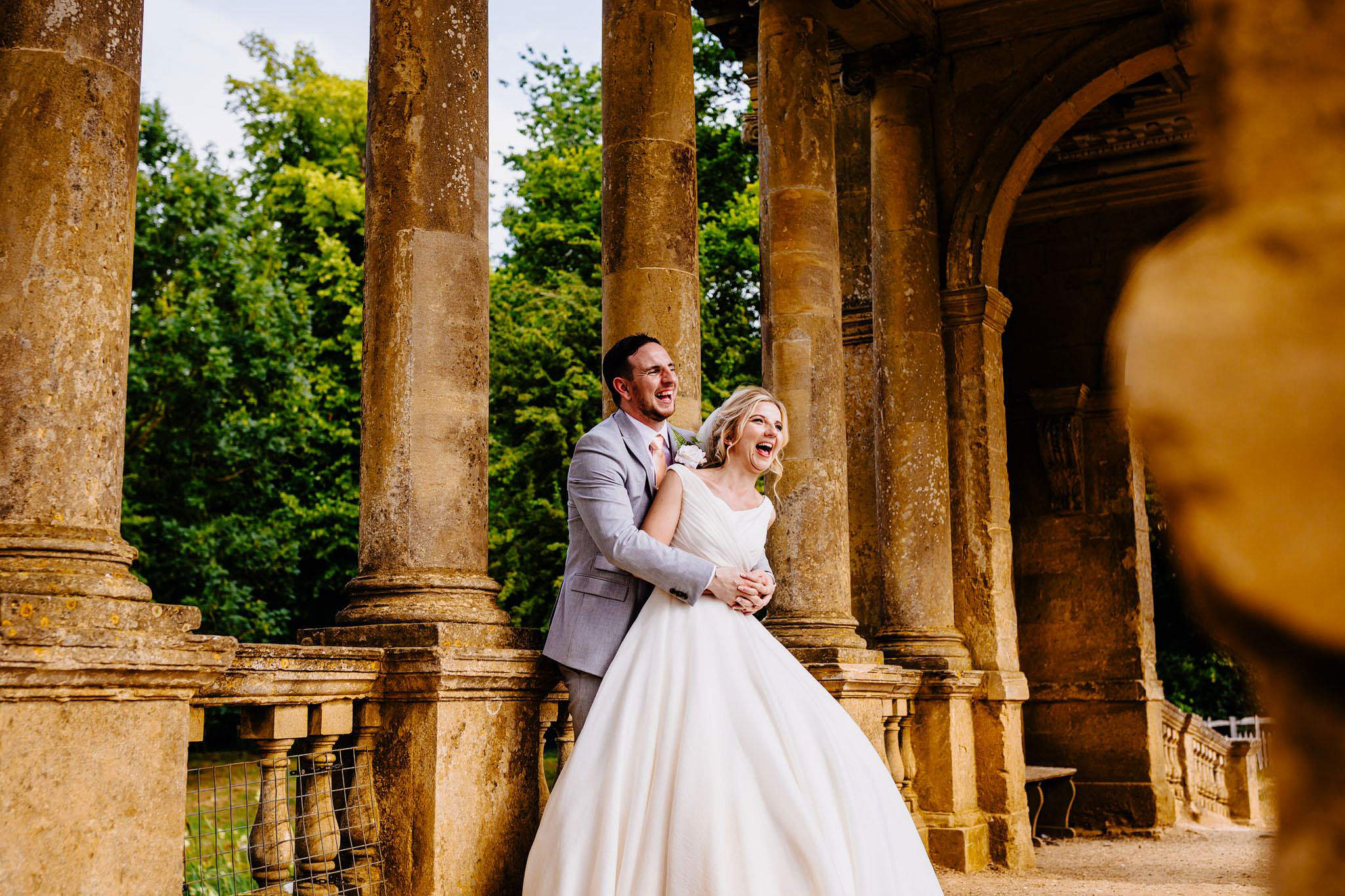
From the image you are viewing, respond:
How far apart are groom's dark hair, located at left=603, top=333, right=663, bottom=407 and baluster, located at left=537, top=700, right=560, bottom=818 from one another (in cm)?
136

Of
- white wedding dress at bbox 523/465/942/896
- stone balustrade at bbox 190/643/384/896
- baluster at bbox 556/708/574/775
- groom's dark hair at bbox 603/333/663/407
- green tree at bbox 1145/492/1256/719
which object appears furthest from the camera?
green tree at bbox 1145/492/1256/719

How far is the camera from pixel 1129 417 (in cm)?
73

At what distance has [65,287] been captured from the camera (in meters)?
3.76

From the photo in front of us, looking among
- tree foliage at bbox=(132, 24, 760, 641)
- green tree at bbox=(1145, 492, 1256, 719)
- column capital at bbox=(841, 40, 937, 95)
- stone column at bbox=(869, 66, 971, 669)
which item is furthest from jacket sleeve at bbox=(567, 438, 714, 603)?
green tree at bbox=(1145, 492, 1256, 719)

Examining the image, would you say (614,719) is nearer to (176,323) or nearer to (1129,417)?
(1129,417)

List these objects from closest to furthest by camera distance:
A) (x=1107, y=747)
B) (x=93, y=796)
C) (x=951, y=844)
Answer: (x=93, y=796)
(x=951, y=844)
(x=1107, y=747)

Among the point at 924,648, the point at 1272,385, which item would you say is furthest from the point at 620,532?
the point at 924,648

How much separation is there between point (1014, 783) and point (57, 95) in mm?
8965

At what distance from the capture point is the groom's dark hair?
482 cm

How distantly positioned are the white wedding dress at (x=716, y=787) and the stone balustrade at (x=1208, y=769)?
11.8 metres

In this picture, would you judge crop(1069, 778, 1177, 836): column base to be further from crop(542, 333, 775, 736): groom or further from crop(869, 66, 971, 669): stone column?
crop(542, 333, 775, 736): groom

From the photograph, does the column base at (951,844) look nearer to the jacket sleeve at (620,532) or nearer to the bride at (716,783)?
the bride at (716,783)

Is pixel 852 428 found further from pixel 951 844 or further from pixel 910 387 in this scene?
pixel 951 844

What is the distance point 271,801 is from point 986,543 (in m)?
7.82
